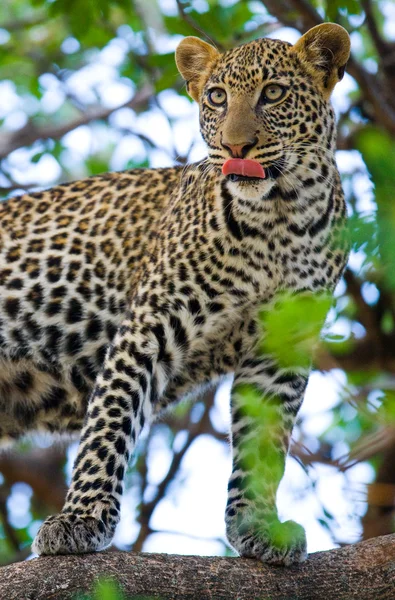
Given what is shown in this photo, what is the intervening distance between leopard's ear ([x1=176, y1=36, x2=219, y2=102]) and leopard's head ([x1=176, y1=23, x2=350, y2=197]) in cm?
3

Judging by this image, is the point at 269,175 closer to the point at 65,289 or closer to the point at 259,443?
the point at 259,443

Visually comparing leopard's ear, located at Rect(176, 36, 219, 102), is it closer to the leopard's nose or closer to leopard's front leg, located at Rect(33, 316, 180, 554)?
the leopard's nose

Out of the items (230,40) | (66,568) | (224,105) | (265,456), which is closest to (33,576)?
(66,568)

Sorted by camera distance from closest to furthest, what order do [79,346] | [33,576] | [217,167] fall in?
[33,576] → [217,167] → [79,346]

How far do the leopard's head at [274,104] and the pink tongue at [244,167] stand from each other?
26 millimetres

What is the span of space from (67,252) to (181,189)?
0.89 meters

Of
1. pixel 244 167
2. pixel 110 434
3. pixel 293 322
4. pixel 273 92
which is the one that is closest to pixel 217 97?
pixel 273 92

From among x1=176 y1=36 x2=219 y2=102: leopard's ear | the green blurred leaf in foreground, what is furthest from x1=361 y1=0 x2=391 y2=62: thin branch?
the green blurred leaf in foreground

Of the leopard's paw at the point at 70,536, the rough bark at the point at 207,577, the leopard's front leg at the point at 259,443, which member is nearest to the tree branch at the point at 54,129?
the leopard's front leg at the point at 259,443

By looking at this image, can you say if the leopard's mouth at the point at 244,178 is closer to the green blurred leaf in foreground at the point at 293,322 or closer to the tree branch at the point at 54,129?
the green blurred leaf in foreground at the point at 293,322

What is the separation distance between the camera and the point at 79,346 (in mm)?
6746

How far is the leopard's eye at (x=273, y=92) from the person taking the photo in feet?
19.5

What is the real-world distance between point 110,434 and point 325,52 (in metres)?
2.51

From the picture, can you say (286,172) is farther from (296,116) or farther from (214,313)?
(214,313)
